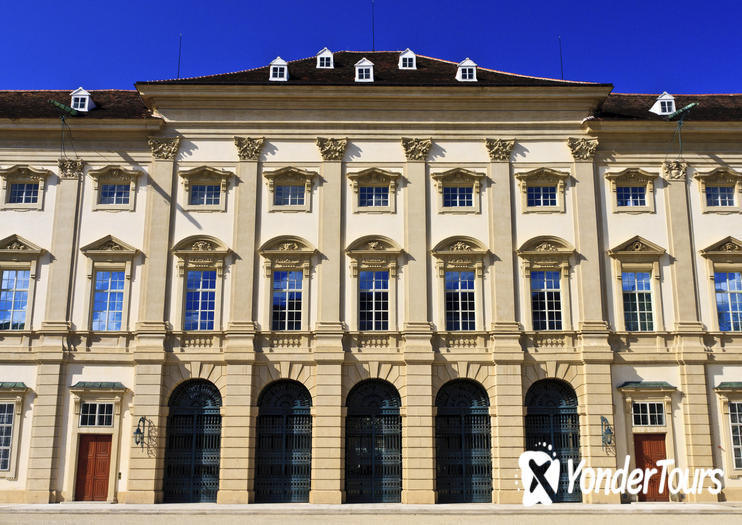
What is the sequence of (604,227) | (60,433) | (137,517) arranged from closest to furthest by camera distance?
(137,517) < (60,433) < (604,227)

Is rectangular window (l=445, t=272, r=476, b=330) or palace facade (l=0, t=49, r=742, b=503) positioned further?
rectangular window (l=445, t=272, r=476, b=330)

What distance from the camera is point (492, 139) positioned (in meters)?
29.9

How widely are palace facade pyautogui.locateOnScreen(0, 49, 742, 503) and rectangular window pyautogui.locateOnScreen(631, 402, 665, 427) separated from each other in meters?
0.08

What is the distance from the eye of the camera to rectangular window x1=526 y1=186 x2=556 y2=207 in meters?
29.8

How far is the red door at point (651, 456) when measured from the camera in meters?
27.4

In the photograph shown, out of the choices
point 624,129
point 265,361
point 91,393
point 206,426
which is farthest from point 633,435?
point 91,393

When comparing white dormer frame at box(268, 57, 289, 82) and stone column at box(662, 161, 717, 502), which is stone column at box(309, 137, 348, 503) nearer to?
white dormer frame at box(268, 57, 289, 82)

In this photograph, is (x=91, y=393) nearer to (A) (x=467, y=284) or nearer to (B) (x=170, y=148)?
(B) (x=170, y=148)

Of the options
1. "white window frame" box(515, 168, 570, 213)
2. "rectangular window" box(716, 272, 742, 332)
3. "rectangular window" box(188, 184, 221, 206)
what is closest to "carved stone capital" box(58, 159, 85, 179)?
"rectangular window" box(188, 184, 221, 206)

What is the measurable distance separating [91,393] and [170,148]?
9794mm

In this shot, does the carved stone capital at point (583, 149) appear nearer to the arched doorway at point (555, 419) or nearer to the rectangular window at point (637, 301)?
the rectangular window at point (637, 301)

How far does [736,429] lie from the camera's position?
27.9m

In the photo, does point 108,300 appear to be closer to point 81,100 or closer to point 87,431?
point 87,431

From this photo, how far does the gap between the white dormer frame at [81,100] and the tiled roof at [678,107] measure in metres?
20.8
